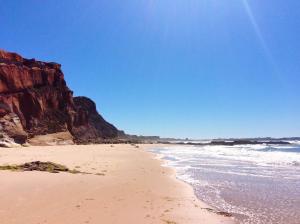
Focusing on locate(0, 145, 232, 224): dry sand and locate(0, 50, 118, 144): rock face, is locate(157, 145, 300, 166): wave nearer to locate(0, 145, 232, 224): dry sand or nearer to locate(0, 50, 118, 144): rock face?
locate(0, 145, 232, 224): dry sand

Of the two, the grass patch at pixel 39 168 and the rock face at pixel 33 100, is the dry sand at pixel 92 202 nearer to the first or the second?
the grass patch at pixel 39 168

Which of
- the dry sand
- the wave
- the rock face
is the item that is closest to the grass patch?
the dry sand

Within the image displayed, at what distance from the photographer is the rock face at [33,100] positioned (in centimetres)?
5119

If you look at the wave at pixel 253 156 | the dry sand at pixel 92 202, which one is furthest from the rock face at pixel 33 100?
the dry sand at pixel 92 202

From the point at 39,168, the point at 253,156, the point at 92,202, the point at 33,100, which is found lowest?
the point at 92,202

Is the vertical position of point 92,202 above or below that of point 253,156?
below

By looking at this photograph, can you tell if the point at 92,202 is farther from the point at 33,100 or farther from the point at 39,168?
the point at 33,100

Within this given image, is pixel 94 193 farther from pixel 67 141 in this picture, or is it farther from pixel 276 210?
pixel 67 141

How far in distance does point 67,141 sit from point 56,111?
10.4 m

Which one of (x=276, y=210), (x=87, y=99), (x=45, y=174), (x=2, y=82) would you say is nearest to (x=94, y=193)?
(x=45, y=174)

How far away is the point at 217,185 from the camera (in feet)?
51.6

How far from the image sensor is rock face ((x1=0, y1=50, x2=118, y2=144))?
51.2 metres

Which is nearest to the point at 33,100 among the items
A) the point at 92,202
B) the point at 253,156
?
the point at 253,156

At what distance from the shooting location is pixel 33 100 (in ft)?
215
